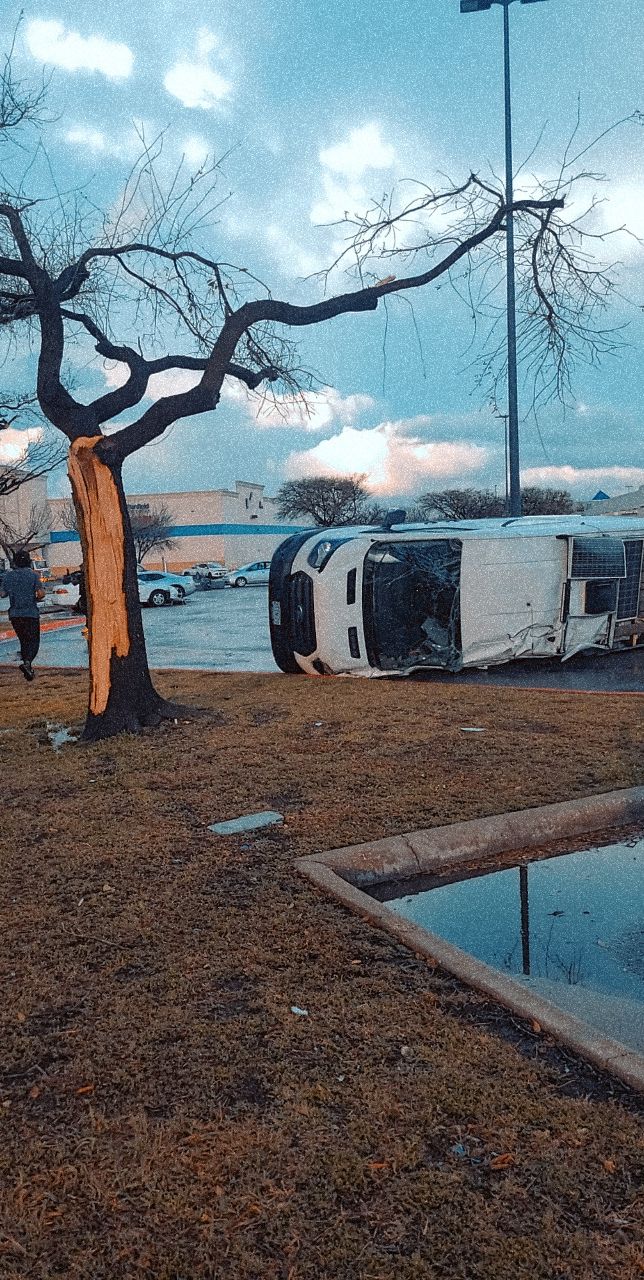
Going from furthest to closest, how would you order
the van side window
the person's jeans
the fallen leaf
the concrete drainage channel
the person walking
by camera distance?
the van side window
the person's jeans
the person walking
the concrete drainage channel
the fallen leaf

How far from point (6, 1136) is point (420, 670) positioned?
11.4m

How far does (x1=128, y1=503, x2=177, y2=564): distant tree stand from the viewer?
64.4 m

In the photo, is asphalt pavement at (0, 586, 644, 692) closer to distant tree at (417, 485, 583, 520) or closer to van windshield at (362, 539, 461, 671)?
van windshield at (362, 539, 461, 671)

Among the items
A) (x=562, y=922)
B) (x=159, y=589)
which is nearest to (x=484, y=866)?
(x=562, y=922)

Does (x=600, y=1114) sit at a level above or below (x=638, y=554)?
below

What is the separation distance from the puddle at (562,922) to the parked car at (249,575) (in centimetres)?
4738

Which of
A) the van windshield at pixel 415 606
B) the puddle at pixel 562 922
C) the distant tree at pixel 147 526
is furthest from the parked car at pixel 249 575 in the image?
the puddle at pixel 562 922

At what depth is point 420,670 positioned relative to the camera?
13758mm

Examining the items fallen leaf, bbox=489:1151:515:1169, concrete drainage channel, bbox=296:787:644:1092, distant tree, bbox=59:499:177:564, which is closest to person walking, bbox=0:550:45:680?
concrete drainage channel, bbox=296:787:644:1092

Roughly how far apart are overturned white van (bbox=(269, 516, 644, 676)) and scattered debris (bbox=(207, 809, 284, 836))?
22.3 ft

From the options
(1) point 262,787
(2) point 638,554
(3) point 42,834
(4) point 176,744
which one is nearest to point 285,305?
(4) point 176,744

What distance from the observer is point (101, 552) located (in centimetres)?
832

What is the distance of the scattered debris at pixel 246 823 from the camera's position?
18.5 feet

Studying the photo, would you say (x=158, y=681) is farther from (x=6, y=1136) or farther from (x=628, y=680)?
(x=6, y=1136)
